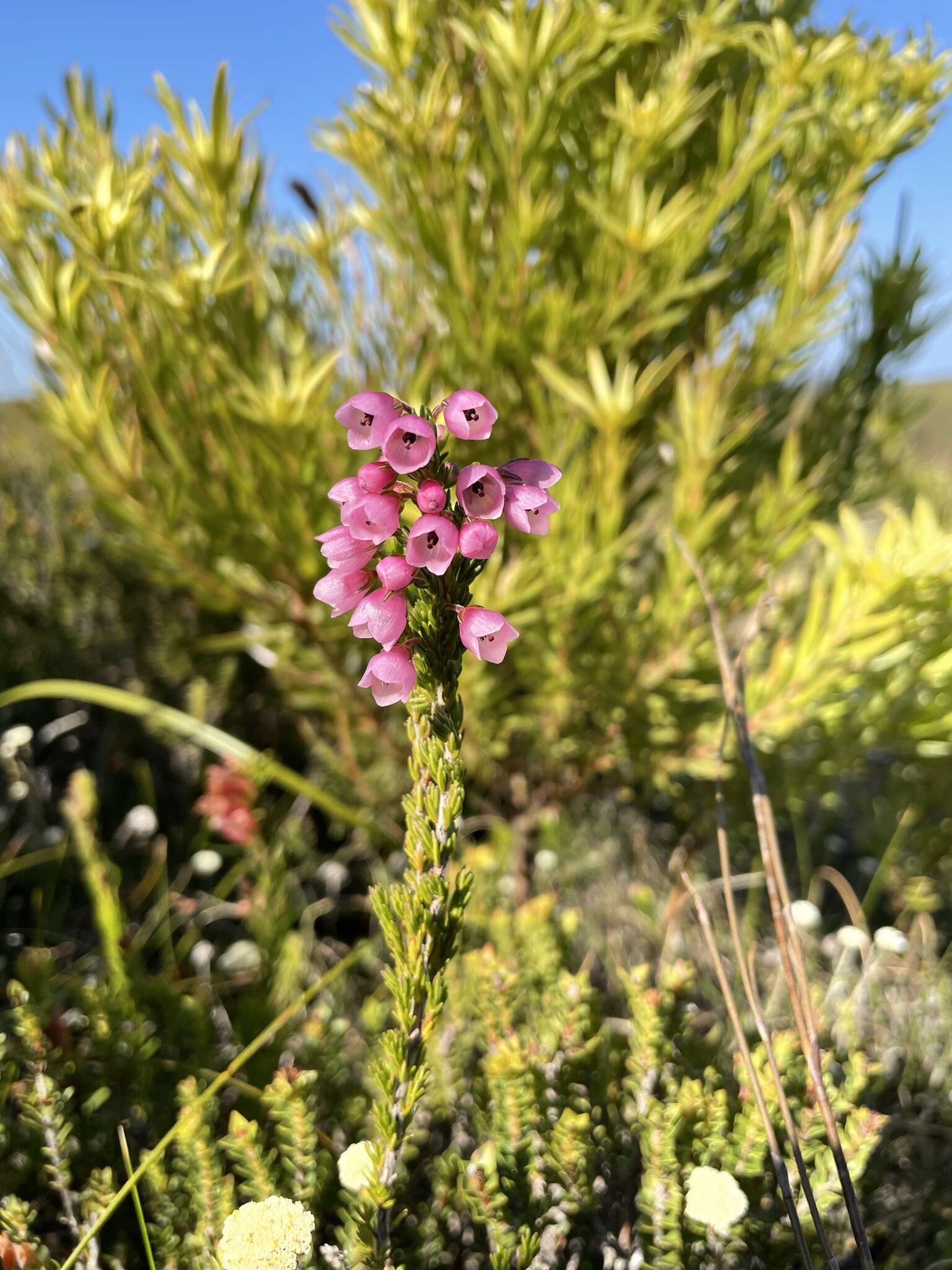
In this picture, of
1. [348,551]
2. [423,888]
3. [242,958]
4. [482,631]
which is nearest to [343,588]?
[348,551]

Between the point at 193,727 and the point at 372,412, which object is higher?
the point at 372,412

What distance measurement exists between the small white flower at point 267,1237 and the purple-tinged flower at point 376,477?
73 centimetres

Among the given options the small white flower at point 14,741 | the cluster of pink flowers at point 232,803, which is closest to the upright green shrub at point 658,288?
the cluster of pink flowers at point 232,803

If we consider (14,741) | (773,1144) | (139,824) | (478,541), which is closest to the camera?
(478,541)

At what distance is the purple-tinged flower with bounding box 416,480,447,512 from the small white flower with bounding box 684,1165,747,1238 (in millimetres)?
895

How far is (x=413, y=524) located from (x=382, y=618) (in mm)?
87

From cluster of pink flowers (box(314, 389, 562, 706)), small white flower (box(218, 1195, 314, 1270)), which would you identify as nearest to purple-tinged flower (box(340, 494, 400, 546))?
cluster of pink flowers (box(314, 389, 562, 706))

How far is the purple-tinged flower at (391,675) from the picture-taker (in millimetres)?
701

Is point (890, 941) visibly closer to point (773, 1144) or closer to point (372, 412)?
point (773, 1144)

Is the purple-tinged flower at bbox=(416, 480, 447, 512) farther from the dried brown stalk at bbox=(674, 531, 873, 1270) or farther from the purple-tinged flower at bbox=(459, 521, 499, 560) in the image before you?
the dried brown stalk at bbox=(674, 531, 873, 1270)

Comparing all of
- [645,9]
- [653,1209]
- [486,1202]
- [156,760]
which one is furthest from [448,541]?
[156,760]

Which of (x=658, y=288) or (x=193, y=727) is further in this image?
(x=193, y=727)

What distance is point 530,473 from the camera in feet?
2.45

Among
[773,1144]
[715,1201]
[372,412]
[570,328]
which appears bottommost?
[715,1201]
